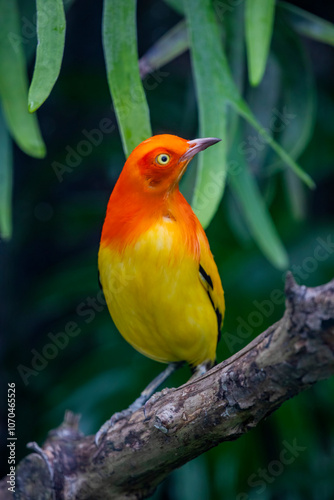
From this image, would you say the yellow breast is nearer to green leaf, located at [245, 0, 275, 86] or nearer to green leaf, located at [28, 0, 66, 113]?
green leaf, located at [28, 0, 66, 113]

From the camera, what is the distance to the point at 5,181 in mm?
3287

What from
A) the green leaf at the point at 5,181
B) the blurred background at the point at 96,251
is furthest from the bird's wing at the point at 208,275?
the green leaf at the point at 5,181

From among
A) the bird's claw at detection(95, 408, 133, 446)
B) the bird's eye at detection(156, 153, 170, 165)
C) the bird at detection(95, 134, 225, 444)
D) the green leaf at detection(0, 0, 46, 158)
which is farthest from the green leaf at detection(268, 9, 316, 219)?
the bird's claw at detection(95, 408, 133, 446)

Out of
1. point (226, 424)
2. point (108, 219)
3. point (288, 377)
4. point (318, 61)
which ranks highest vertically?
point (318, 61)

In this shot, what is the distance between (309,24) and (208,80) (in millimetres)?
963

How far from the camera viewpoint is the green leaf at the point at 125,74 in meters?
2.78

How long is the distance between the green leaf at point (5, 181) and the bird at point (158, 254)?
33.6 inches

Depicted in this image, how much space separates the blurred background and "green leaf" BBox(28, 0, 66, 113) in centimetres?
124

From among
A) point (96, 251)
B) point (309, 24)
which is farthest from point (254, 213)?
point (96, 251)

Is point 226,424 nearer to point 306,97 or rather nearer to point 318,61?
point 306,97

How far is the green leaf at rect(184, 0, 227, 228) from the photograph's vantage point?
9.35 feet

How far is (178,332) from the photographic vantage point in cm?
258

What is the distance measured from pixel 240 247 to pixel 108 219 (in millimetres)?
2181

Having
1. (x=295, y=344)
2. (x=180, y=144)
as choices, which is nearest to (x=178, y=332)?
(x=180, y=144)
